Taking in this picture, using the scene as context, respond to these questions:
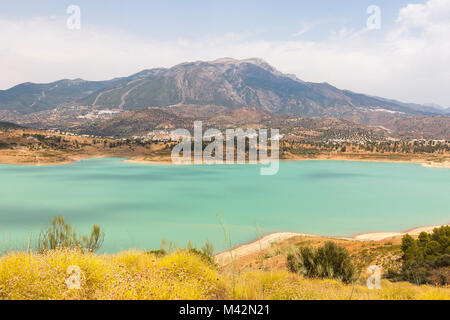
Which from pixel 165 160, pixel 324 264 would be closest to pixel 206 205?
pixel 324 264

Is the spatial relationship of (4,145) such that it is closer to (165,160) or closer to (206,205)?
(165,160)

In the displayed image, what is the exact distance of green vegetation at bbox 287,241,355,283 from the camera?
841cm

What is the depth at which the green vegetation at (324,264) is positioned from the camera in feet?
27.6

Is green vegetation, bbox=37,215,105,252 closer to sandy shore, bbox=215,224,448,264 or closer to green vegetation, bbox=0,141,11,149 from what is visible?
sandy shore, bbox=215,224,448,264

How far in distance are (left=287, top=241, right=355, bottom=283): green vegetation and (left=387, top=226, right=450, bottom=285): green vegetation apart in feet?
5.68

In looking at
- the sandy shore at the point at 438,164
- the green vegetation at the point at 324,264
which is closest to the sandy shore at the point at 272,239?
the green vegetation at the point at 324,264

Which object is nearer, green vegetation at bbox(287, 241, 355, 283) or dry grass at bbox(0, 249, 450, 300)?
dry grass at bbox(0, 249, 450, 300)

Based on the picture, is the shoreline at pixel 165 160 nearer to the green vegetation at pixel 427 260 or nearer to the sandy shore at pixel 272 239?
the sandy shore at pixel 272 239

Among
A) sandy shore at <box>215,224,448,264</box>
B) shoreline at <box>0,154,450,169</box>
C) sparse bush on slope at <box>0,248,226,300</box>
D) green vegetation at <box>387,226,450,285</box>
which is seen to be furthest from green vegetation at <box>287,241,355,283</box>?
shoreline at <box>0,154,450,169</box>

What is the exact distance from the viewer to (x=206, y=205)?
30672mm
